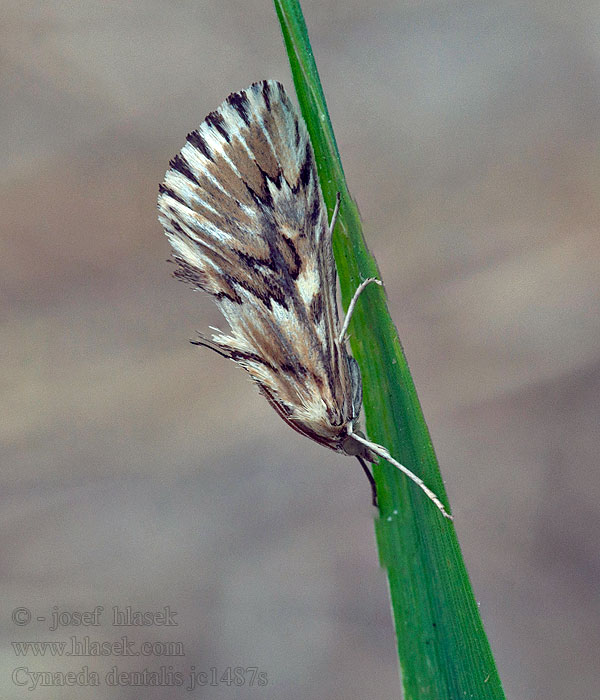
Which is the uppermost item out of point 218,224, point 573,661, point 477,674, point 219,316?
point 219,316

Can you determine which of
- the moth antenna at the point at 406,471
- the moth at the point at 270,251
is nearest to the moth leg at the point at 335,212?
the moth at the point at 270,251

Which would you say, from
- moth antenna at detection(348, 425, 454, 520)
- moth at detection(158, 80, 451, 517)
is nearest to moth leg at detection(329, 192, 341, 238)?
moth at detection(158, 80, 451, 517)

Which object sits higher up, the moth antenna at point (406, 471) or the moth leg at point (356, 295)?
the moth leg at point (356, 295)

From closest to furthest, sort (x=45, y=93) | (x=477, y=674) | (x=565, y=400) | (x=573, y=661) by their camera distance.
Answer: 1. (x=477, y=674)
2. (x=573, y=661)
3. (x=565, y=400)
4. (x=45, y=93)

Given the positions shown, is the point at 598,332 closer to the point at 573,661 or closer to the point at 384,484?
the point at 573,661

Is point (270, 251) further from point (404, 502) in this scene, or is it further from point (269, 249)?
point (404, 502)

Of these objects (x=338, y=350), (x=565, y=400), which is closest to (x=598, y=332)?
(x=565, y=400)

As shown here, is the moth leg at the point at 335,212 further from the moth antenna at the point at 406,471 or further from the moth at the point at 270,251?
the moth antenna at the point at 406,471

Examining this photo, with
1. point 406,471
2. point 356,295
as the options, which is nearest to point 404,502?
point 406,471
